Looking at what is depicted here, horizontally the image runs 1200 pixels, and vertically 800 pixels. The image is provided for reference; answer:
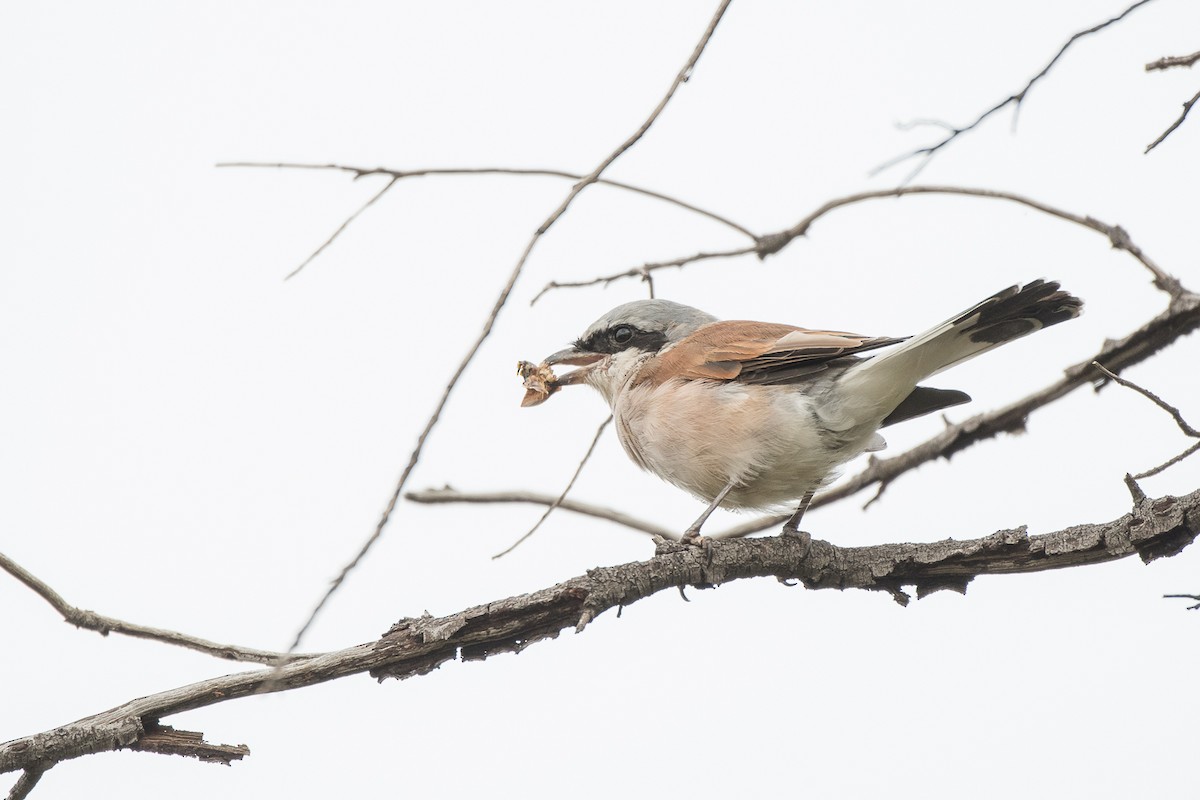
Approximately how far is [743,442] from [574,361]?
1.38 meters

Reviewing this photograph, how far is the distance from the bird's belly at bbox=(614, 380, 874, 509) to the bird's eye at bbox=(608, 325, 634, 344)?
0.69 meters

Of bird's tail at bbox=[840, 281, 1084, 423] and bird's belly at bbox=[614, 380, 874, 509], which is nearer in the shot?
bird's tail at bbox=[840, 281, 1084, 423]

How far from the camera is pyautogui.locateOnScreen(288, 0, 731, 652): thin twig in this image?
Result: 2244 millimetres

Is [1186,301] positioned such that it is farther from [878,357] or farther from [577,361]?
[577,361]

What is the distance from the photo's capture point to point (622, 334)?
5598 mm

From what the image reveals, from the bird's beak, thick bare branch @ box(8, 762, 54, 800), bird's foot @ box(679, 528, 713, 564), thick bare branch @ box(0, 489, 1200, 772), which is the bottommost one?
thick bare branch @ box(8, 762, 54, 800)

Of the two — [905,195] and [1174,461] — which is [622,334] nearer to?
[905,195]

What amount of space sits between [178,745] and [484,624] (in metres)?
0.93

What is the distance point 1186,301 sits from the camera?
408 centimetres

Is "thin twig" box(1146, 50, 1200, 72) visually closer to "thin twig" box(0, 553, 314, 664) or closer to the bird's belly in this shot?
the bird's belly

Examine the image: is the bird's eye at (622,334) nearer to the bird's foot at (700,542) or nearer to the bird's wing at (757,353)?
the bird's wing at (757,353)

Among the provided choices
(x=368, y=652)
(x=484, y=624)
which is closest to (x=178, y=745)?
(x=368, y=652)

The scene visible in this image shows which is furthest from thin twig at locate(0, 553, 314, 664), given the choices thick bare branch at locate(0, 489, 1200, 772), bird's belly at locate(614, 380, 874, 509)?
bird's belly at locate(614, 380, 874, 509)

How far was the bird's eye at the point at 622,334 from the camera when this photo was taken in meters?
5.59
